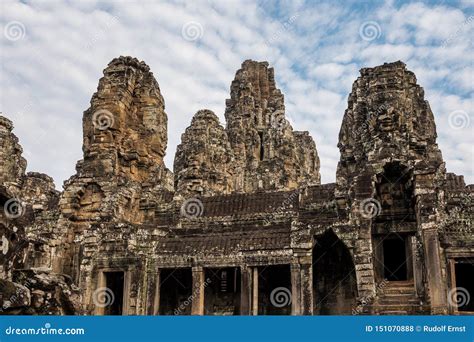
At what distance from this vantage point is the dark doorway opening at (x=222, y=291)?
69.2ft

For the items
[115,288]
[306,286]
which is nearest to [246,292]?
[306,286]

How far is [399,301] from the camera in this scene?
1636 cm

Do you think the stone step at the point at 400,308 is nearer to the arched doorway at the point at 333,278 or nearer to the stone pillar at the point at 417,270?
the stone pillar at the point at 417,270

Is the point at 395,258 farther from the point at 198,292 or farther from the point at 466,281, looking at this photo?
the point at 198,292

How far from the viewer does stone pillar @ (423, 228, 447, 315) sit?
608 inches

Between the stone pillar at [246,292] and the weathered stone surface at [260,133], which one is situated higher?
the weathered stone surface at [260,133]

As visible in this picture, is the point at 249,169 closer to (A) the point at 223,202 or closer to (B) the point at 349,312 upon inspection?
(A) the point at 223,202

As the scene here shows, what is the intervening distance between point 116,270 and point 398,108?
1287 cm

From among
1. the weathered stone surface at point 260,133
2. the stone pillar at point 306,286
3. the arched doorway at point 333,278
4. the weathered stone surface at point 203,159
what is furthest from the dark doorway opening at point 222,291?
the weathered stone surface at point 260,133

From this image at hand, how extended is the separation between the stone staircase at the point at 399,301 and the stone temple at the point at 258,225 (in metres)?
0.06

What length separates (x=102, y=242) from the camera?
20.2 meters

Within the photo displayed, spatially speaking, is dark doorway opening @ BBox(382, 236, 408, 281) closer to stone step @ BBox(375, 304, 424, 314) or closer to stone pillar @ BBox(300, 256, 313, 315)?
stone step @ BBox(375, 304, 424, 314)

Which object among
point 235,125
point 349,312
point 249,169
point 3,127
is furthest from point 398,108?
point 235,125

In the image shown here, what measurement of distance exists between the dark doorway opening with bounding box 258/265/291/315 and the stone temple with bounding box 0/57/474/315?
42mm
